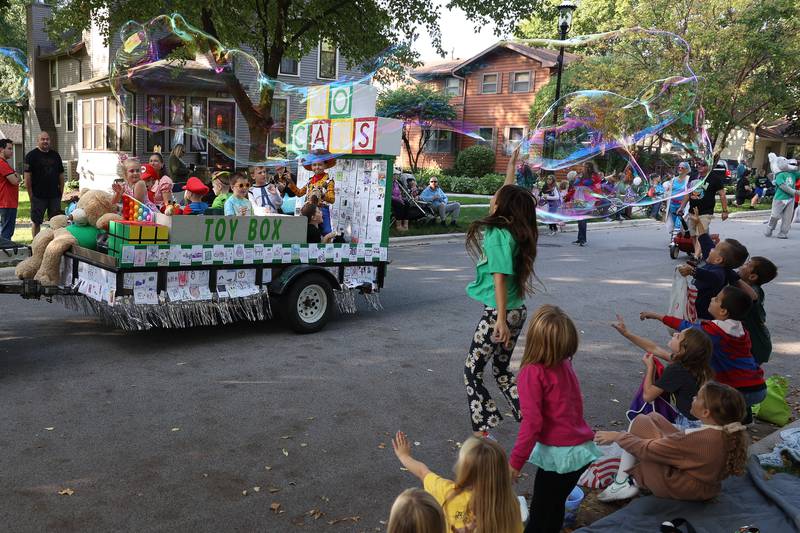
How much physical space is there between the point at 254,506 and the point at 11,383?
112 inches

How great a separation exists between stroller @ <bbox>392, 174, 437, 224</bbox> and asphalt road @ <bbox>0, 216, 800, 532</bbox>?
7180 millimetres

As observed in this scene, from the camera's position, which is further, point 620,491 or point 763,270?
point 763,270

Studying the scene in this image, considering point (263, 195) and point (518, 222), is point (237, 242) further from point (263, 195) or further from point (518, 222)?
point (518, 222)

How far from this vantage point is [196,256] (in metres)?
6.53

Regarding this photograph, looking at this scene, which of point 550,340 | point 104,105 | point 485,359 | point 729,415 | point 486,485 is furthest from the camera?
point 104,105

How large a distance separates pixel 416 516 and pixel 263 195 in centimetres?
720

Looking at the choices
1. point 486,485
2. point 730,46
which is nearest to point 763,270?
point 486,485

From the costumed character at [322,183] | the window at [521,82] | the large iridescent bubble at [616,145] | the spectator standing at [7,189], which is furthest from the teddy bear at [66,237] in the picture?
the window at [521,82]

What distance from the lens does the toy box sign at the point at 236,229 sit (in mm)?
6438

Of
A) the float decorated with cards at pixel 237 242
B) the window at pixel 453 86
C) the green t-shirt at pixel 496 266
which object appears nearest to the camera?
the green t-shirt at pixel 496 266

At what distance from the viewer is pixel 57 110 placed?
32.0 meters

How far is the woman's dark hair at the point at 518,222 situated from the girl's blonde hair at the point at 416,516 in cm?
220

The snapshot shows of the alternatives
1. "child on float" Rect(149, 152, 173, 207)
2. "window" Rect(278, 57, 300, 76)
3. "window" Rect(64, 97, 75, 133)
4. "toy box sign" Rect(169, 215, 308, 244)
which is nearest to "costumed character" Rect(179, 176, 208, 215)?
"child on float" Rect(149, 152, 173, 207)

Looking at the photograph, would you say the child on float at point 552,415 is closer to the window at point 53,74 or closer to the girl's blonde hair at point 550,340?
the girl's blonde hair at point 550,340
